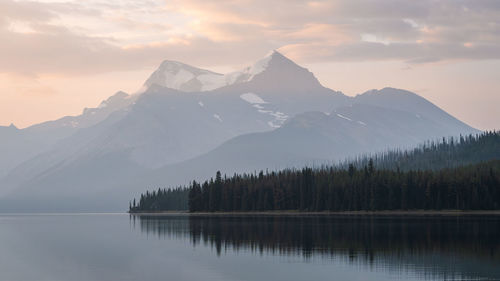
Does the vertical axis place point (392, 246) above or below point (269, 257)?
above

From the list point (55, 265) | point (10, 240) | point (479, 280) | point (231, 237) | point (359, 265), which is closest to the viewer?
point (479, 280)

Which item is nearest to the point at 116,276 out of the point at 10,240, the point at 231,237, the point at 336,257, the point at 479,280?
the point at 336,257

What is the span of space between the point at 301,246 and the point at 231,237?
25.3 m

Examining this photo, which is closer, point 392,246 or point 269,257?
point 269,257

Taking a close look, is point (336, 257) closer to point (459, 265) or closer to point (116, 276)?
point (459, 265)

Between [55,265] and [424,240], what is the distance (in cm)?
5727

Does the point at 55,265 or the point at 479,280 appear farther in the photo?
the point at 55,265

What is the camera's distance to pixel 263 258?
324 feet

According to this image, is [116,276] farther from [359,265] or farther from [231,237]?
[231,237]

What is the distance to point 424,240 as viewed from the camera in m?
120

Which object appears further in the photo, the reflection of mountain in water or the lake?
the reflection of mountain in water

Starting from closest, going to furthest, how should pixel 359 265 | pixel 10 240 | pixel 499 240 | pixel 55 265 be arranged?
1. pixel 359 265
2. pixel 55 265
3. pixel 499 240
4. pixel 10 240

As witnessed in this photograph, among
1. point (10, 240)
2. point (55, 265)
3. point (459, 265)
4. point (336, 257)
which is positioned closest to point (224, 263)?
point (336, 257)

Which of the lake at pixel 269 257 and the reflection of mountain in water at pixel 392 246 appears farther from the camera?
the reflection of mountain in water at pixel 392 246
